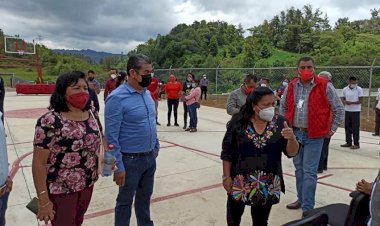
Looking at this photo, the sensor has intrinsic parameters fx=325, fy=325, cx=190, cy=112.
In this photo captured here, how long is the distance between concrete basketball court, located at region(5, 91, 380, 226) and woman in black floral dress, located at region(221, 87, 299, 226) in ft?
4.04

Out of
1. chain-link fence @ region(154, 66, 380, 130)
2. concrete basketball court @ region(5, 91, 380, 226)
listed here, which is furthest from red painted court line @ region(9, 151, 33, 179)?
chain-link fence @ region(154, 66, 380, 130)

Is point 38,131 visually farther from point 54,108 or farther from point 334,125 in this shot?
point 334,125

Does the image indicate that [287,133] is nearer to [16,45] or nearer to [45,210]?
[45,210]

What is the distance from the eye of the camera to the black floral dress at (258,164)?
2.66 meters

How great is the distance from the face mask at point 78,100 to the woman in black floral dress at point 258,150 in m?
1.22

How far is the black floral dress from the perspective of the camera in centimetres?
266

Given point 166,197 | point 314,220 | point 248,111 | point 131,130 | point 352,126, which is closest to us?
point 314,220

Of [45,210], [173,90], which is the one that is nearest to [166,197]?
[45,210]

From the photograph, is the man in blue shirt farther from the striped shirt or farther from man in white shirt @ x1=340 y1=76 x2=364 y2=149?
man in white shirt @ x1=340 y1=76 x2=364 y2=149

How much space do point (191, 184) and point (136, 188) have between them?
2.08 meters

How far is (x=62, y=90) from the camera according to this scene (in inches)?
97.6

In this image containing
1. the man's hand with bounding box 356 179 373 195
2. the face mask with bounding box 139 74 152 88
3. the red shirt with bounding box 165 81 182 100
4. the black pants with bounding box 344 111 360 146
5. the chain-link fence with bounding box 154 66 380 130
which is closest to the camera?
the man's hand with bounding box 356 179 373 195

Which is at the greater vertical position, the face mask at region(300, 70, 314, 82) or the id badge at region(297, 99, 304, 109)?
the face mask at region(300, 70, 314, 82)

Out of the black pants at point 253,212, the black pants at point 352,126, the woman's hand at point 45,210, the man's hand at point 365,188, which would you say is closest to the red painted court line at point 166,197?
the woman's hand at point 45,210
